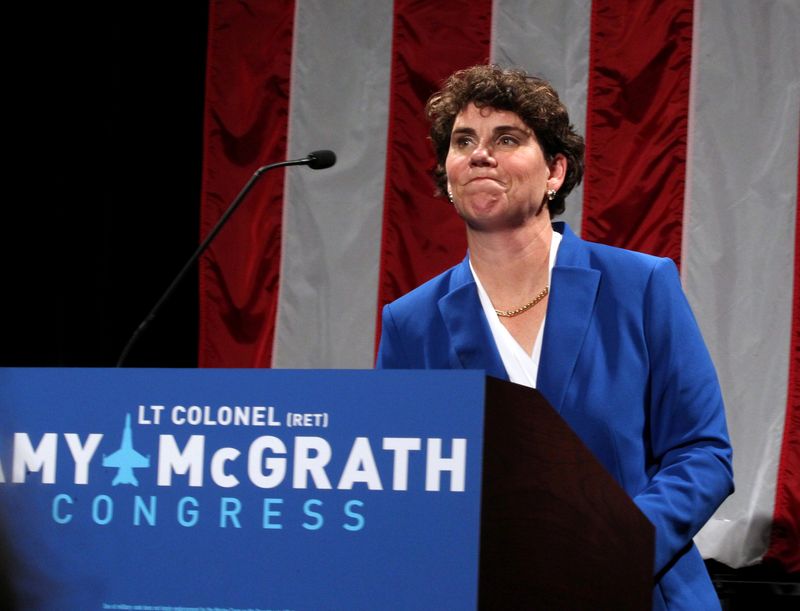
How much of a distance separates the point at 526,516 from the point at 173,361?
3.45 meters

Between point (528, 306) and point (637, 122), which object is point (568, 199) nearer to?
point (637, 122)

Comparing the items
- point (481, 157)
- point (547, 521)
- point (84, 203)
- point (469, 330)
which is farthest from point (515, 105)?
point (84, 203)

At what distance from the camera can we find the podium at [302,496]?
101cm

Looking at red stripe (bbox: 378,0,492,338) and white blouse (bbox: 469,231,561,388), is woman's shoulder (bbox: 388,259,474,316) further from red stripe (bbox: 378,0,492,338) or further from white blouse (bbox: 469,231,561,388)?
red stripe (bbox: 378,0,492,338)

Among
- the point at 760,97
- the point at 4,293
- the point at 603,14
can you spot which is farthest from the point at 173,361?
the point at 760,97

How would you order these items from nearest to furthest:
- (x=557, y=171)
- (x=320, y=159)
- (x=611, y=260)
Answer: (x=611, y=260)
(x=557, y=171)
(x=320, y=159)

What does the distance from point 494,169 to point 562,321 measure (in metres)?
0.23

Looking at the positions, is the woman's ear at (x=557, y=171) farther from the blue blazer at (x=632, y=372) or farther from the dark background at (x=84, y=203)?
the dark background at (x=84, y=203)

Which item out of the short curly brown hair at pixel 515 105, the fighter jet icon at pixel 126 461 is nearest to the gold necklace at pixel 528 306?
the short curly brown hair at pixel 515 105

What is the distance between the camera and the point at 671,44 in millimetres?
3762

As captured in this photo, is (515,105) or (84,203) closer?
(515,105)

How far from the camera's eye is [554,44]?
3900mm

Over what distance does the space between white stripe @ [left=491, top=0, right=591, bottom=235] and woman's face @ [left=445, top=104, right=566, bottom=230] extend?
218 cm

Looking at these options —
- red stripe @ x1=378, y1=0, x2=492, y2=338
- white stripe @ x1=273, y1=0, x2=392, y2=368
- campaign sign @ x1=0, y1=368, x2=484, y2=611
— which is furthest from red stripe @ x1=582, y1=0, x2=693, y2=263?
campaign sign @ x1=0, y1=368, x2=484, y2=611
